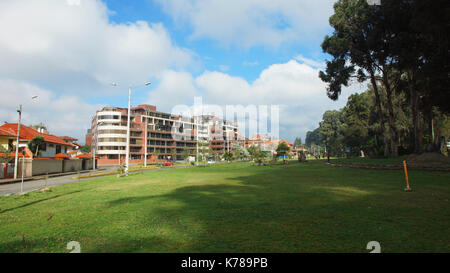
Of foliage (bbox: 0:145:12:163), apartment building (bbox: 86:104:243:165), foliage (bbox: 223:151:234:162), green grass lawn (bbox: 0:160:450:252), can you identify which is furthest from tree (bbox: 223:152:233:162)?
green grass lawn (bbox: 0:160:450:252)

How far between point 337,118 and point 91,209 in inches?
5195

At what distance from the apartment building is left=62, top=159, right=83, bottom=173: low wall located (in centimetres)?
2912

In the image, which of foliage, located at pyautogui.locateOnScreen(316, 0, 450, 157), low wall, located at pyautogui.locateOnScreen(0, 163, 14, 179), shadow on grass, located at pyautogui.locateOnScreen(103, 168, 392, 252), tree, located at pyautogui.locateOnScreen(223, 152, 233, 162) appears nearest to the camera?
shadow on grass, located at pyautogui.locateOnScreen(103, 168, 392, 252)

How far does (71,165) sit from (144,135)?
5483 cm

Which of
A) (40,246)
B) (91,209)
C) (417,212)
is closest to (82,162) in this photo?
(91,209)

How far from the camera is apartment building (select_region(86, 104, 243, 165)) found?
9606 centimetres

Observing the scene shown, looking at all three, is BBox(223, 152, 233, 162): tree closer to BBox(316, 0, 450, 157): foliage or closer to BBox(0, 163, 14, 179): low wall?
BBox(316, 0, 450, 157): foliage

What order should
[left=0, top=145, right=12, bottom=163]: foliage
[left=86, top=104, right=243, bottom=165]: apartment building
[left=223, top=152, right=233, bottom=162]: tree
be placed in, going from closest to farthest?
[left=0, top=145, right=12, bottom=163]: foliage < [left=223, top=152, right=233, bottom=162]: tree < [left=86, top=104, right=243, bottom=165]: apartment building

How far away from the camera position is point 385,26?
29609 mm

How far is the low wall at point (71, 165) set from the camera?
45.3m

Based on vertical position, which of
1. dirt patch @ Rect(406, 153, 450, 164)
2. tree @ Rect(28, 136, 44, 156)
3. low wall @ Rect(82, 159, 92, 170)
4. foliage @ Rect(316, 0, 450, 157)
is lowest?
low wall @ Rect(82, 159, 92, 170)

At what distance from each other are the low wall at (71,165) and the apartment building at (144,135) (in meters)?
29.1

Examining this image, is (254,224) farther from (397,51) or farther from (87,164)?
(87,164)

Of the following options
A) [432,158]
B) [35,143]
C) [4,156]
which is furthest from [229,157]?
[432,158]
